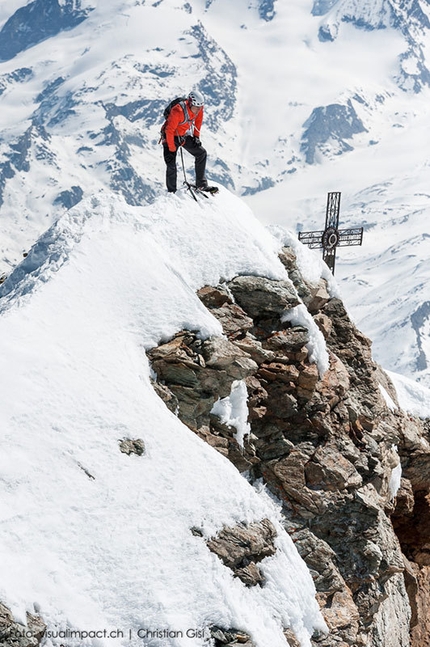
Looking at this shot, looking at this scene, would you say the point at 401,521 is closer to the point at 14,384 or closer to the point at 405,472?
the point at 405,472

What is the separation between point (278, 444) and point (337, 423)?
1.81 metres

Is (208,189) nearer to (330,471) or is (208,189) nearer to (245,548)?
(330,471)

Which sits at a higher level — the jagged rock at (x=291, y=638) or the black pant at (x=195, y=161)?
the black pant at (x=195, y=161)

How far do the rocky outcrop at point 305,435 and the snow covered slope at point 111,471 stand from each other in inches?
25.5

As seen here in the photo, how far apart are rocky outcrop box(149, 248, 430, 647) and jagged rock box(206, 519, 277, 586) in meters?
2.07

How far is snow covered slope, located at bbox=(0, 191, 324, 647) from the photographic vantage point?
12836 millimetres

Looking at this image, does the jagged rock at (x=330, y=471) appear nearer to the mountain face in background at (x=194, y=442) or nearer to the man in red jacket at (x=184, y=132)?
the mountain face in background at (x=194, y=442)

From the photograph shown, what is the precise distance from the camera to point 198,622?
13188 mm

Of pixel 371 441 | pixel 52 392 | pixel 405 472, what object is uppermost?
pixel 52 392

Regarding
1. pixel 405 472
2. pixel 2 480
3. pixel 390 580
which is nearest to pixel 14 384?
pixel 2 480

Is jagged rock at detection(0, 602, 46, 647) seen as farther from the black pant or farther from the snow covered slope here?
the black pant

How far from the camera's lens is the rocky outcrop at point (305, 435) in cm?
1700

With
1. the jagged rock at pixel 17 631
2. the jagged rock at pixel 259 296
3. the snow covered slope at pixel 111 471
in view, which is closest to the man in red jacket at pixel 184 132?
the jagged rock at pixel 259 296

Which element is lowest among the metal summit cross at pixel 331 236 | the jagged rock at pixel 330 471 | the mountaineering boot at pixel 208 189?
the metal summit cross at pixel 331 236
